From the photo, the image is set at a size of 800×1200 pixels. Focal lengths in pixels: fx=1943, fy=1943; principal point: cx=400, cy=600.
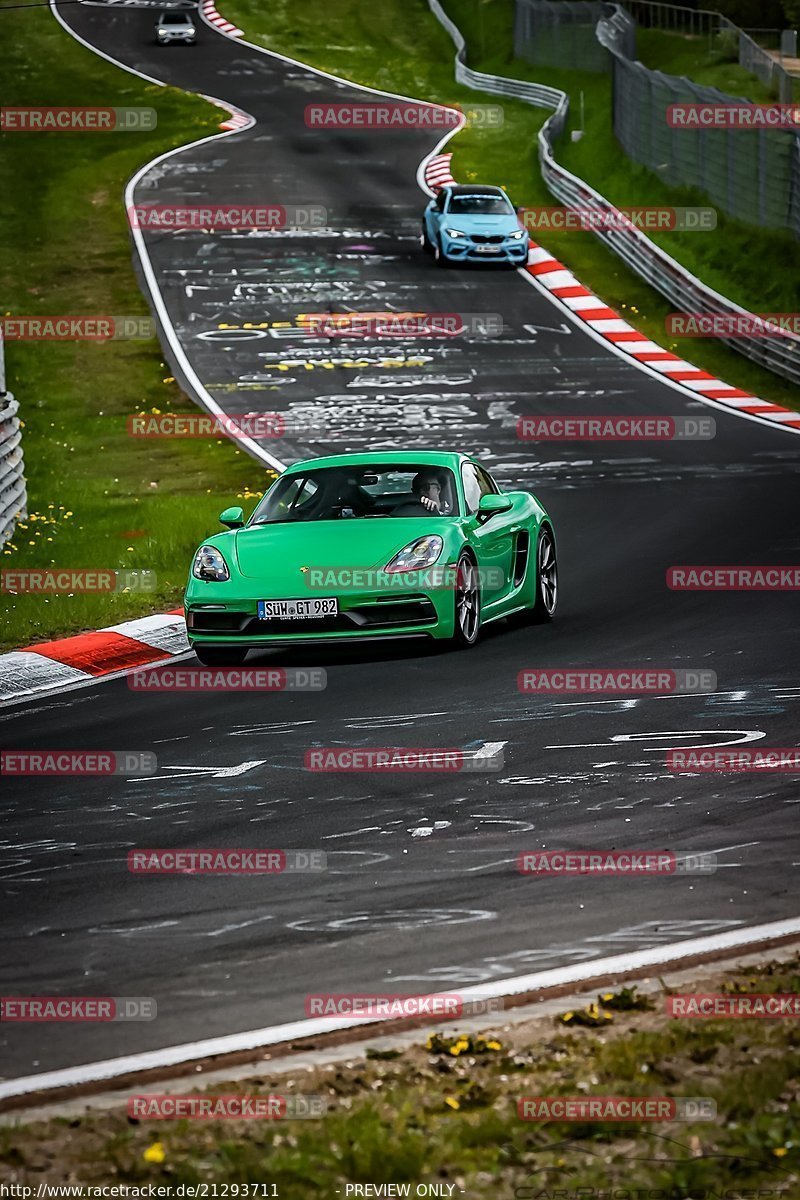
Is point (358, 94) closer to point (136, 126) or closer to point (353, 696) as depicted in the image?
point (136, 126)

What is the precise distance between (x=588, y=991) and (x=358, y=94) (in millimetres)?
50631

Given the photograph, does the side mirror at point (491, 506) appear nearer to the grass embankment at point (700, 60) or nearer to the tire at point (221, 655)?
the tire at point (221, 655)

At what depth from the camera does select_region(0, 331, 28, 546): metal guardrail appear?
18641 mm

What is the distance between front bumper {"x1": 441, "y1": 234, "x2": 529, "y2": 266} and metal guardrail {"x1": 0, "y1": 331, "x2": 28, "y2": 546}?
1590 cm

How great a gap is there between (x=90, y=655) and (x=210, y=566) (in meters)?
1.32

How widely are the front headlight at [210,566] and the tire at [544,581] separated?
2601 millimetres

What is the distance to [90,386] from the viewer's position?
94.5 feet

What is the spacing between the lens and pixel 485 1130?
4844 mm
